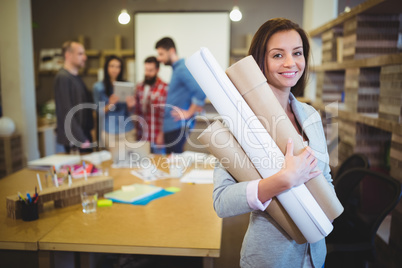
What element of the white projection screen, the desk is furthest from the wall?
the desk

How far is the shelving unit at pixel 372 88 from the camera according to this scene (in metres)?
1.65

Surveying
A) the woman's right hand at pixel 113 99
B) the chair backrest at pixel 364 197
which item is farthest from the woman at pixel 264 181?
the woman's right hand at pixel 113 99

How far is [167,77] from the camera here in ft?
17.1

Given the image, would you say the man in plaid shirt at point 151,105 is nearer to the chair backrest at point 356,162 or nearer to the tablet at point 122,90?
the tablet at point 122,90

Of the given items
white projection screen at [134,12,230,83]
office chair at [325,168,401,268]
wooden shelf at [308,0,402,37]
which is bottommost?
office chair at [325,168,401,268]

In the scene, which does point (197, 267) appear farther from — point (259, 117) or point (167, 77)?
point (167, 77)

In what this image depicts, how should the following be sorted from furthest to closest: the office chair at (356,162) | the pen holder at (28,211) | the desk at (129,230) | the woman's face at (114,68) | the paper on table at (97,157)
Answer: the woman's face at (114,68)
the paper on table at (97,157)
the office chair at (356,162)
the pen holder at (28,211)
the desk at (129,230)

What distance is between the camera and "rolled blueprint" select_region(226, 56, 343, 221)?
86 cm

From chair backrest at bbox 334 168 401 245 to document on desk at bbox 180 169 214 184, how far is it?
30.5 inches

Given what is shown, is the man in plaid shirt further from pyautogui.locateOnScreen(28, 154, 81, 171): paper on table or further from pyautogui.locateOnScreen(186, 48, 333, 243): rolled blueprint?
pyautogui.locateOnScreen(186, 48, 333, 243): rolled blueprint

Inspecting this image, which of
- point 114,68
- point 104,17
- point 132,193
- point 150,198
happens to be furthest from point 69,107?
point 104,17

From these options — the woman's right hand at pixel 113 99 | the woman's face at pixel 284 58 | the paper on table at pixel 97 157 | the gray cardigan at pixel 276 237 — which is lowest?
the paper on table at pixel 97 157

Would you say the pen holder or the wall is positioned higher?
the wall

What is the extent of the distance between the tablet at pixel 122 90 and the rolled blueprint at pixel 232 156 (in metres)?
2.55
